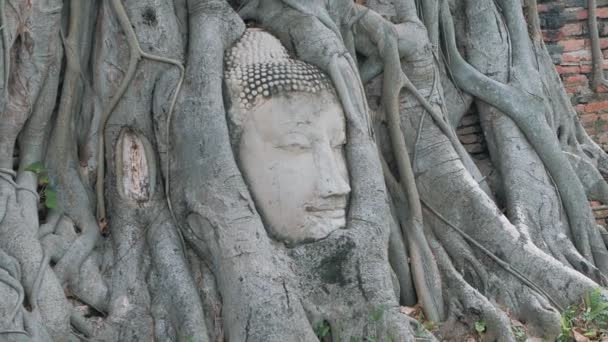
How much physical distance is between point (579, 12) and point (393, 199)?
9.41 ft

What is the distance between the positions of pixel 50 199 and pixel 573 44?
13.7ft

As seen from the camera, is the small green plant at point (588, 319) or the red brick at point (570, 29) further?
the red brick at point (570, 29)

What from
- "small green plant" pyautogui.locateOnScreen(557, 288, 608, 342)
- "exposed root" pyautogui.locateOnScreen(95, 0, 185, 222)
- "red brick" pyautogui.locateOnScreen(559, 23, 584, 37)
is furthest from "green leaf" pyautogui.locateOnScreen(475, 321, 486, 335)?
"red brick" pyautogui.locateOnScreen(559, 23, 584, 37)

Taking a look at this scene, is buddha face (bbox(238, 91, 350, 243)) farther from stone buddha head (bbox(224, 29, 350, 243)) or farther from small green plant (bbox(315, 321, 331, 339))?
small green plant (bbox(315, 321, 331, 339))

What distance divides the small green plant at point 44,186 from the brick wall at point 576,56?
3.97 meters

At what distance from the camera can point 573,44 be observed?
6977 millimetres

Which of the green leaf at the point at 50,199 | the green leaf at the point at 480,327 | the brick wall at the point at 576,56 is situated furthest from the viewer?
the brick wall at the point at 576,56

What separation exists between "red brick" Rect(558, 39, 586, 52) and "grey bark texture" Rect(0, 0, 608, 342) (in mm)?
2105

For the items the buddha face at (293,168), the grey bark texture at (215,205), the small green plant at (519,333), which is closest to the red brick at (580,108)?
the grey bark texture at (215,205)

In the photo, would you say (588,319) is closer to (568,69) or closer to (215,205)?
(215,205)

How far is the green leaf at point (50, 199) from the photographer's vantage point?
419cm

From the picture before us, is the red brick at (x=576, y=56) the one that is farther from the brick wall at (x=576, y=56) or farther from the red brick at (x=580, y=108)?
the red brick at (x=580, y=108)

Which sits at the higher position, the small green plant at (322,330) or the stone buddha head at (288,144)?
the stone buddha head at (288,144)

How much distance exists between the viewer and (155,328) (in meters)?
4.02
